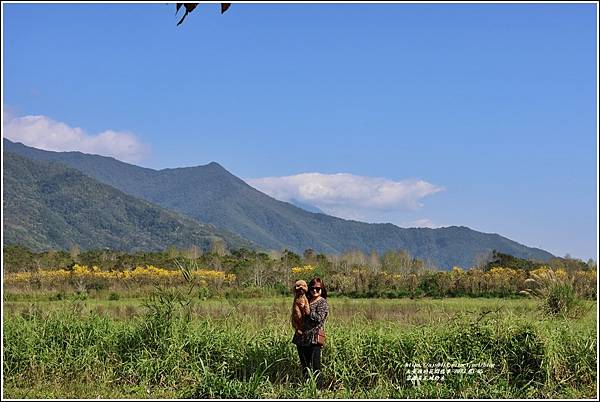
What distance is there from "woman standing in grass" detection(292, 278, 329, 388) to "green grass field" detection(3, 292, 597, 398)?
0.20 m

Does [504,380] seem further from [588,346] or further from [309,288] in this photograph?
[309,288]

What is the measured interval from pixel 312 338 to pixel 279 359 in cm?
63

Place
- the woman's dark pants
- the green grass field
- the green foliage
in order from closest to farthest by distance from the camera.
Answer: the green grass field, the woman's dark pants, the green foliage

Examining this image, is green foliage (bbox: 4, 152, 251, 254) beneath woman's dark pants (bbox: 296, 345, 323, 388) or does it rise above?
above

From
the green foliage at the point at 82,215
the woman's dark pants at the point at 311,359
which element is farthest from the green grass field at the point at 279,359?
the green foliage at the point at 82,215

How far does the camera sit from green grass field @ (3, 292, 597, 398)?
686 cm

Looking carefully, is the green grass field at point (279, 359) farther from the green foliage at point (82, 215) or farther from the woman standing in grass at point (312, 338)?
the green foliage at point (82, 215)

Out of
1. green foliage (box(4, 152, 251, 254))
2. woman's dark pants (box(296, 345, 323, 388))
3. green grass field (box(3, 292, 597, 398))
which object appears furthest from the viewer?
green foliage (box(4, 152, 251, 254))

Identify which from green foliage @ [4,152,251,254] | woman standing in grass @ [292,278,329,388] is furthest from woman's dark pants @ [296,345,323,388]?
green foliage @ [4,152,251,254]

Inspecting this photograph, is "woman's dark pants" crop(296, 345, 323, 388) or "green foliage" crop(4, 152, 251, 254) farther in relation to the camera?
"green foliage" crop(4, 152, 251, 254)

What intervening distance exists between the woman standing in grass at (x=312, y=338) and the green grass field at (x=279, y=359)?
20cm

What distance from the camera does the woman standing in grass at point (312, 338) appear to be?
6922 millimetres

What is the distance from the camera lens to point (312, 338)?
691 cm

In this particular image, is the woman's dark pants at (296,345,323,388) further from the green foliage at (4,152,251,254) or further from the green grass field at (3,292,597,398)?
the green foliage at (4,152,251,254)
